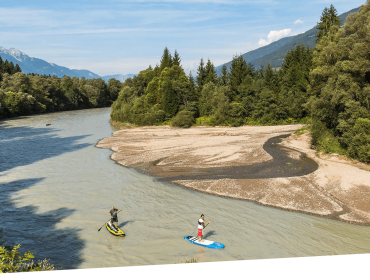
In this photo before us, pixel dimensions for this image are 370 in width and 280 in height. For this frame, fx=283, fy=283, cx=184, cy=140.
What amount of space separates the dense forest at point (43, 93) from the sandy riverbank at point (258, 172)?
78662 millimetres

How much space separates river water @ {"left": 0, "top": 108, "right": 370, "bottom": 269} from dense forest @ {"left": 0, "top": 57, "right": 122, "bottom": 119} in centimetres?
9385

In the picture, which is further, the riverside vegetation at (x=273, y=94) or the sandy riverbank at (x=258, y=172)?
the riverside vegetation at (x=273, y=94)

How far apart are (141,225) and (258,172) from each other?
18.2 metres

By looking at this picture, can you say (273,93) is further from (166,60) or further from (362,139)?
(362,139)

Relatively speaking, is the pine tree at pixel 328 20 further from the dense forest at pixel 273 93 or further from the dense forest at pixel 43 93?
the dense forest at pixel 43 93

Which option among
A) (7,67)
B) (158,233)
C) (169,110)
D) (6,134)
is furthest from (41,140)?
(7,67)

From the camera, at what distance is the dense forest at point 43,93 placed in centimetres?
11519

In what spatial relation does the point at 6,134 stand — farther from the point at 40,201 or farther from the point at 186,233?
the point at 186,233

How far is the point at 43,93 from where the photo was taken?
138 m

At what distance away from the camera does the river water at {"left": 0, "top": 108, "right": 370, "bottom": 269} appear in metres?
18.4

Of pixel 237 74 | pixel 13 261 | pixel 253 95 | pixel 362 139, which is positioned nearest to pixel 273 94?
pixel 253 95

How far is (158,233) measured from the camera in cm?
2122

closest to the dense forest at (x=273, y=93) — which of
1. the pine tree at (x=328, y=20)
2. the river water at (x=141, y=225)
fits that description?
the pine tree at (x=328, y=20)

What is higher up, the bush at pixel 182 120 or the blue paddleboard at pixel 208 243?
the bush at pixel 182 120
